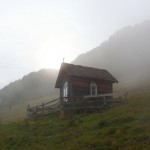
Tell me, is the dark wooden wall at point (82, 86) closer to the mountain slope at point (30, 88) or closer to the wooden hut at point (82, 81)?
the wooden hut at point (82, 81)

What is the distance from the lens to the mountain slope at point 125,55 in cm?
10246

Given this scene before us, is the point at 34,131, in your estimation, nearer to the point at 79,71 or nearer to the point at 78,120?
the point at 78,120

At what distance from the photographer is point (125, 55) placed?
12125 centimetres

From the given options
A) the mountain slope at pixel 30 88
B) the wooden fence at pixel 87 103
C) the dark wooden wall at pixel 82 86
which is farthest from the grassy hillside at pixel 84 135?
the mountain slope at pixel 30 88

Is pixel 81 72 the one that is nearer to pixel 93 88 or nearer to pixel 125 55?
pixel 93 88

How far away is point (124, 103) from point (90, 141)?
52.6ft

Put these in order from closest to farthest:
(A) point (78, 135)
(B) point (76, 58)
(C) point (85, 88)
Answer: (A) point (78, 135)
(C) point (85, 88)
(B) point (76, 58)

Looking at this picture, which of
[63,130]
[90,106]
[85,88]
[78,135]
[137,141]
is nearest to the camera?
[137,141]

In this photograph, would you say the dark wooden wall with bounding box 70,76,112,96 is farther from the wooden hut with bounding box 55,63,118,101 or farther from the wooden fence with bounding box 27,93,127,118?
the wooden fence with bounding box 27,93,127,118

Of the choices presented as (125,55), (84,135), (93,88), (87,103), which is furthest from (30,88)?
(84,135)

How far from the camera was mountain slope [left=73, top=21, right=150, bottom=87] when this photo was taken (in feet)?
336

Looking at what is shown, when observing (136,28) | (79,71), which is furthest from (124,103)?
(136,28)

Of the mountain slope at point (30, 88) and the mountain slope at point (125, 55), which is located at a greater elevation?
the mountain slope at point (125, 55)

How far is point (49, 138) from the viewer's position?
25.2 metres
